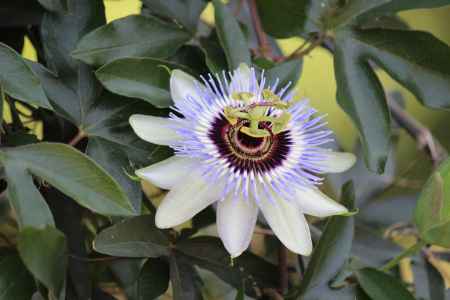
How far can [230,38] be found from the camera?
872 millimetres

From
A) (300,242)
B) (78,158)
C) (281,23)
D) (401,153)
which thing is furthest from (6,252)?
(401,153)

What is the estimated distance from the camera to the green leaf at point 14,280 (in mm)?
725

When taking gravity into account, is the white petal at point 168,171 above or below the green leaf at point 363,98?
below

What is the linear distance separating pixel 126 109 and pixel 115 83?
0.06 m

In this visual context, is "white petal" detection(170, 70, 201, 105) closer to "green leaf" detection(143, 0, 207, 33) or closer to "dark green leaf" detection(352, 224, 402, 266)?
"green leaf" detection(143, 0, 207, 33)

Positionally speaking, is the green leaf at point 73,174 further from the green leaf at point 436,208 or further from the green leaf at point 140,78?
the green leaf at point 436,208

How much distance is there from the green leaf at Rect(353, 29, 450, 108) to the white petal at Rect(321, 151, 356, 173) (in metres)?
0.13

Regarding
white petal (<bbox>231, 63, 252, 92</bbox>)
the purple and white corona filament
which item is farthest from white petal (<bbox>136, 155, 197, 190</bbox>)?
white petal (<bbox>231, 63, 252, 92</bbox>)

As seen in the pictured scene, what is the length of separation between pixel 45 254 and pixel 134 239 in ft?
0.55

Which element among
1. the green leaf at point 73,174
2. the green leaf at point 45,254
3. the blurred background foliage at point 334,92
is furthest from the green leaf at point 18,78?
the blurred background foliage at point 334,92

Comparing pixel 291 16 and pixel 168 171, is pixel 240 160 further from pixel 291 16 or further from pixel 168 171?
pixel 291 16

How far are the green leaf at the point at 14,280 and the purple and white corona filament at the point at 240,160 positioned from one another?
153 mm

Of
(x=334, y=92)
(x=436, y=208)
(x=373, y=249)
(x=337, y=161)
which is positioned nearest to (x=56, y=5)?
(x=337, y=161)

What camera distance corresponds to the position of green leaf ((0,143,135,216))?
2.21ft
